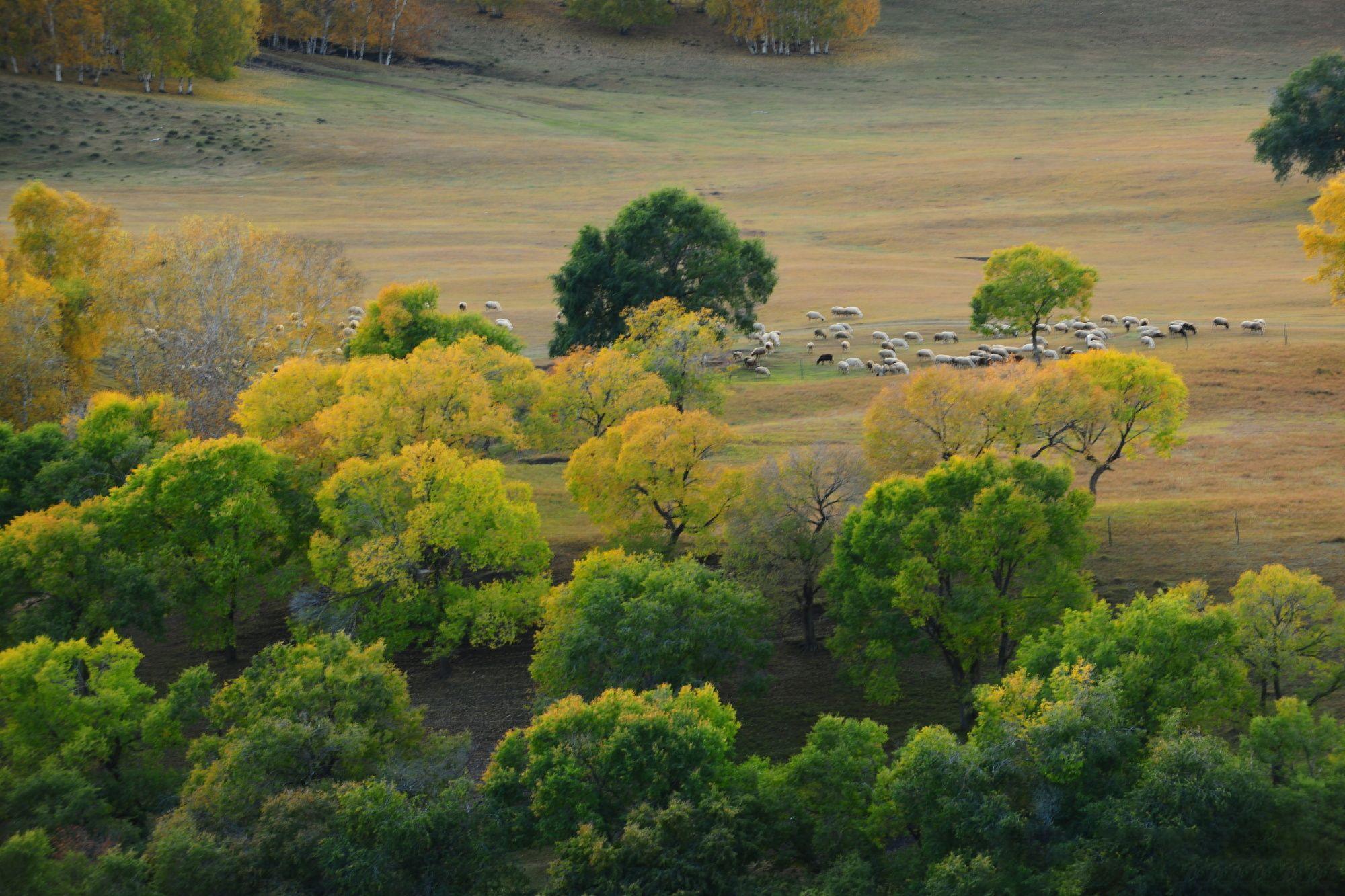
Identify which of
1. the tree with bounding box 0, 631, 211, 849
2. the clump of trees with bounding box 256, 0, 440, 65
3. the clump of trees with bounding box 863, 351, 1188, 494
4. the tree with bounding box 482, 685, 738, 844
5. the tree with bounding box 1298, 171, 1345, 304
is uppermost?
the clump of trees with bounding box 256, 0, 440, 65

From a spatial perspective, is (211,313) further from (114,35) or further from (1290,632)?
(114,35)

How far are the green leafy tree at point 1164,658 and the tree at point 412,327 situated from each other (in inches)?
1460

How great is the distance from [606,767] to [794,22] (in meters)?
158

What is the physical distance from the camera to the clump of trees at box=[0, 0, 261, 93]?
14238cm

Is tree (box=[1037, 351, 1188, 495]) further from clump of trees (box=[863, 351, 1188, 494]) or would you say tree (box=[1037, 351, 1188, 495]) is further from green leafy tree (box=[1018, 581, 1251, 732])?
green leafy tree (box=[1018, 581, 1251, 732])

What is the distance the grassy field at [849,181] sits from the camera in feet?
169

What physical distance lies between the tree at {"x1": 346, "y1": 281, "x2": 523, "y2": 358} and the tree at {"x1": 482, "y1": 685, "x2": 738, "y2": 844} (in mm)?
33413

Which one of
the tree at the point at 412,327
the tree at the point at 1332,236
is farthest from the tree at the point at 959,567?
the tree at the point at 412,327

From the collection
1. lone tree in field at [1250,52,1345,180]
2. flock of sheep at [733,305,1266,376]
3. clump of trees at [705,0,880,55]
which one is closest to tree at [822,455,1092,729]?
flock of sheep at [733,305,1266,376]

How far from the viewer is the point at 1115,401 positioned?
5022 centimetres

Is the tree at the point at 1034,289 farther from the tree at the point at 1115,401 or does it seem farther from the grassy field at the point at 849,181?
the tree at the point at 1115,401

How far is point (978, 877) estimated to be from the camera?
31.3m

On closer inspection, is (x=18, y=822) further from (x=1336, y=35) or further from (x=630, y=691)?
(x=1336, y=35)

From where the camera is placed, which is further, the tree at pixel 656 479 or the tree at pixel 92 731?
the tree at pixel 656 479
